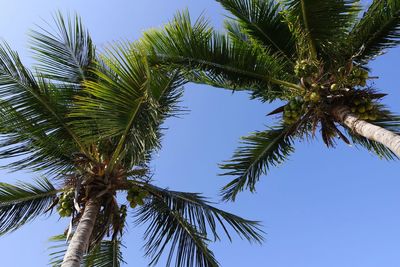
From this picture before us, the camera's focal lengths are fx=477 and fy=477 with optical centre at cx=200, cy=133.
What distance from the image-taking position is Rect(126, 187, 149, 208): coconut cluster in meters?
6.98

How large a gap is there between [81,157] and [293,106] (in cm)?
343

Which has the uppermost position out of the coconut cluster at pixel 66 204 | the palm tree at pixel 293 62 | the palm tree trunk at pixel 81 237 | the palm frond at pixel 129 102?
the palm tree at pixel 293 62

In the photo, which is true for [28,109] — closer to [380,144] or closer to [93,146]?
[93,146]

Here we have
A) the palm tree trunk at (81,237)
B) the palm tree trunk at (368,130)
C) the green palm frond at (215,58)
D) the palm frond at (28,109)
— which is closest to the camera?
the palm tree trunk at (81,237)

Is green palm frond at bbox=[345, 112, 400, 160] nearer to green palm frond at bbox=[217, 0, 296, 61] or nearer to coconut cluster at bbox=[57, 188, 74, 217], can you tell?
green palm frond at bbox=[217, 0, 296, 61]

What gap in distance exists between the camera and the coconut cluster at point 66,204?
668 cm

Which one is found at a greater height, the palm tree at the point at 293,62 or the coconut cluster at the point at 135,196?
the palm tree at the point at 293,62

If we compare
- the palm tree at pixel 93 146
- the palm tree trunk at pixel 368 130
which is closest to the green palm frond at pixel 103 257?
the palm tree at pixel 93 146

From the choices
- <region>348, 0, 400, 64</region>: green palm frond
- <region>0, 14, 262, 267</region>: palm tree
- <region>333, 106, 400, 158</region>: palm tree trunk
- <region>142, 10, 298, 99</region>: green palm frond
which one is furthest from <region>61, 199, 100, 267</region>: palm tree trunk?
<region>348, 0, 400, 64</region>: green palm frond

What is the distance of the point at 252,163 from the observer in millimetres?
8797

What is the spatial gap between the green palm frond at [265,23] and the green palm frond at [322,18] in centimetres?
33

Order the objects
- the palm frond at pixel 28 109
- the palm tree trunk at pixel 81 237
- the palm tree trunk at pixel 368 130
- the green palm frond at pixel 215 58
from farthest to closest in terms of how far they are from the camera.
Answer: the green palm frond at pixel 215 58
the palm frond at pixel 28 109
the palm tree trunk at pixel 368 130
the palm tree trunk at pixel 81 237

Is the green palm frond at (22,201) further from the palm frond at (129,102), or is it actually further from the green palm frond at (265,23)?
the green palm frond at (265,23)

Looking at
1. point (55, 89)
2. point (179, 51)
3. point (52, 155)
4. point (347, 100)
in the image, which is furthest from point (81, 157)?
point (347, 100)
